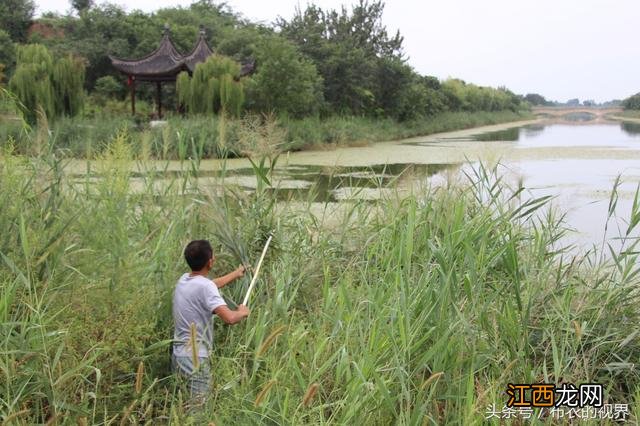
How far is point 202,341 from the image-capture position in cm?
219

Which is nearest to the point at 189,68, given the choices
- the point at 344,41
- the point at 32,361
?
the point at 344,41

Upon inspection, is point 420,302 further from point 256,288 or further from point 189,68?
point 189,68

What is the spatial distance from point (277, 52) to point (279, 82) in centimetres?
75

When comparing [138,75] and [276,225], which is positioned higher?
[138,75]

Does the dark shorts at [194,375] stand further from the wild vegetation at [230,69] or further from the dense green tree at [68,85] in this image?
the dense green tree at [68,85]

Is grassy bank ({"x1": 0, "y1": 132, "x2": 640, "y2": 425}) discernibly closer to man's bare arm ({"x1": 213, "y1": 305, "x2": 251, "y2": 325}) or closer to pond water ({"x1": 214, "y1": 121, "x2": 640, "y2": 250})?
man's bare arm ({"x1": 213, "y1": 305, "x2": 251, "y2": 325})

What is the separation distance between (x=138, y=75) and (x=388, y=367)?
15203 millimetres

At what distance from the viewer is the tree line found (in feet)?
53.5

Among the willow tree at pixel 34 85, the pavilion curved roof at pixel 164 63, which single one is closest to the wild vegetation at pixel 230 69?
the willow tree at pixel 34 85

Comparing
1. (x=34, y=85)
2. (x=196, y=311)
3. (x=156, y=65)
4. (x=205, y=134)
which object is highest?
(x=156, y=65)

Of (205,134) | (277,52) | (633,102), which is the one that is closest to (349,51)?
(277,52)

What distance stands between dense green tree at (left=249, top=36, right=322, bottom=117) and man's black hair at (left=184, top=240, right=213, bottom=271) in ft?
45.6

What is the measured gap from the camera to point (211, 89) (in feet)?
45.9

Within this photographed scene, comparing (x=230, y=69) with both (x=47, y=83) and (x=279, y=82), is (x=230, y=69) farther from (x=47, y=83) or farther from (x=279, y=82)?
(x=47, y=83)
